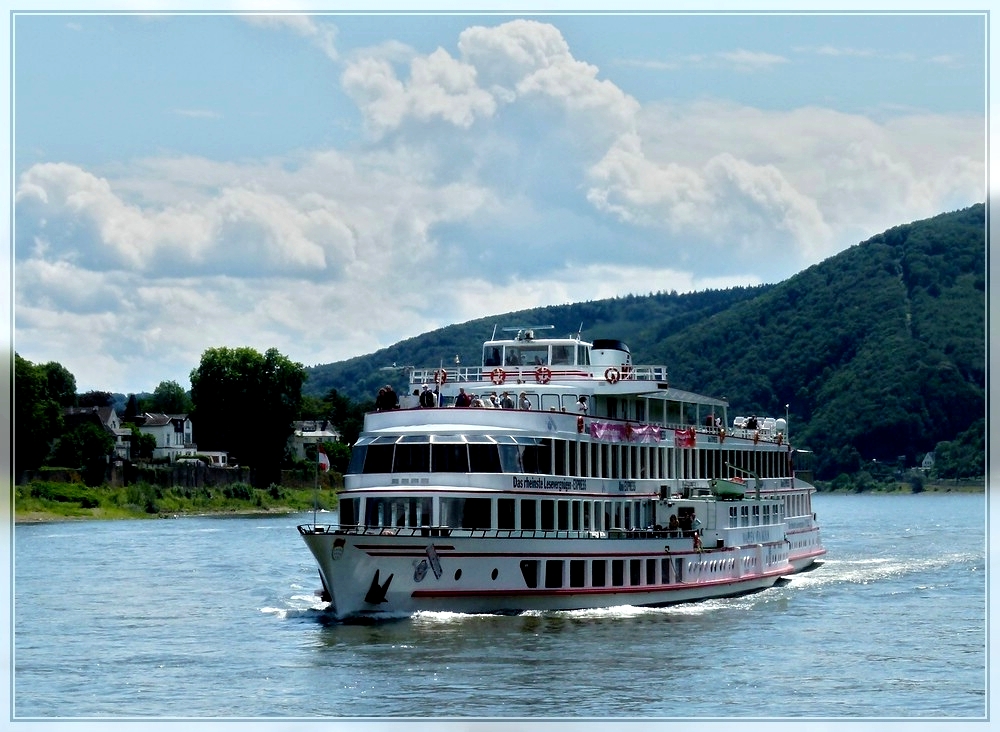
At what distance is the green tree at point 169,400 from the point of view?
18488 cm

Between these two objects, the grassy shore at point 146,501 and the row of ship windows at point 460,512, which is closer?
the row of ship windows at point 460,512

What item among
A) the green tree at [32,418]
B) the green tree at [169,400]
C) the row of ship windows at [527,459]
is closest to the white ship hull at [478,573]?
the row of ship windows at [527,459]

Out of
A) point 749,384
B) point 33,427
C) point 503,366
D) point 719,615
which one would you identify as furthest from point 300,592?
point 749,384

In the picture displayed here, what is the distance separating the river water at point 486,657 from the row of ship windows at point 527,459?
13.0 feet

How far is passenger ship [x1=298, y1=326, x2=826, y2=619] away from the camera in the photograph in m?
41.4

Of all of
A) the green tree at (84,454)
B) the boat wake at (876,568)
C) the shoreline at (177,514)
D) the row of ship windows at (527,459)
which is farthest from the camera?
the green tree at (84,454)

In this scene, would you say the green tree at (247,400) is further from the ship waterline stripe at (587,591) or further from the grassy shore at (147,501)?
the ship waterline stripe at (587,591)

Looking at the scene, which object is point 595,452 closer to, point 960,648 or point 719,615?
point 719,615

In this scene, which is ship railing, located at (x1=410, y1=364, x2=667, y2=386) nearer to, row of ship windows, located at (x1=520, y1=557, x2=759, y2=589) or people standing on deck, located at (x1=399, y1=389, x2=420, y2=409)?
people standing on deck, located at (x1=399, y1=389, x2=420, y2=409)

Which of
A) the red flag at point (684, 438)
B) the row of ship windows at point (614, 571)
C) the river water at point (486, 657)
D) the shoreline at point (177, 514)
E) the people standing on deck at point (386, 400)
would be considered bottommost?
the river water at point (486, 657)

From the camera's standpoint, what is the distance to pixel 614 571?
46.3m

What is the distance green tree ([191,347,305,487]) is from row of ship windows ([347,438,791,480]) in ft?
279

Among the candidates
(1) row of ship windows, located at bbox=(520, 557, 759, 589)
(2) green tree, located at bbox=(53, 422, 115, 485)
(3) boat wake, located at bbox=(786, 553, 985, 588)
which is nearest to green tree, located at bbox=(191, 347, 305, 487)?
(2) green tree, located at bbox=(53, 422, 115, 485)

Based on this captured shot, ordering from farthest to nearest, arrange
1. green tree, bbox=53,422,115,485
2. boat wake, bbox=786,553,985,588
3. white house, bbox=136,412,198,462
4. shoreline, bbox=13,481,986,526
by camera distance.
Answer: white house, bbox=136,412,198,462 → green tree, bbox=53,422,115,485 → shoreline, bbox=13,481,986,526 → boat wake, bbox=786,553,985,588
